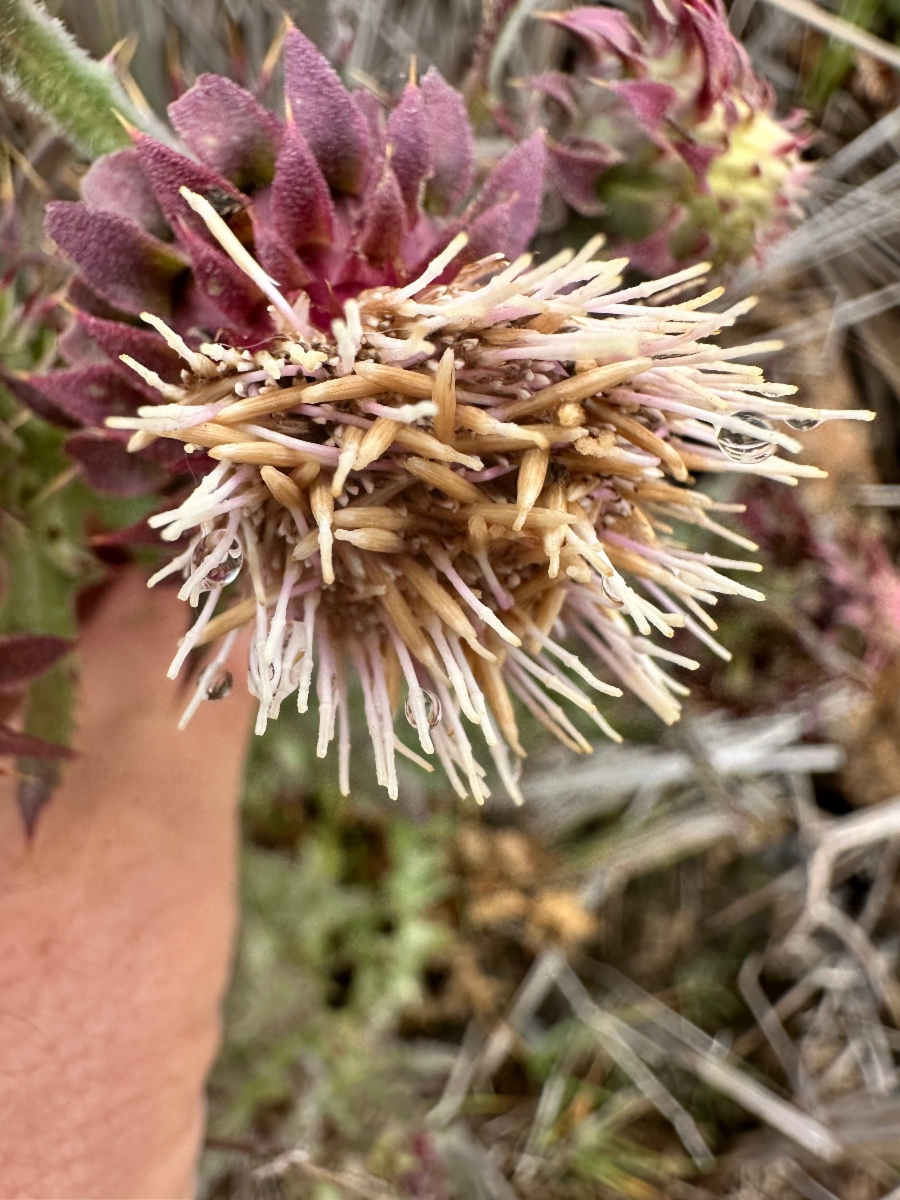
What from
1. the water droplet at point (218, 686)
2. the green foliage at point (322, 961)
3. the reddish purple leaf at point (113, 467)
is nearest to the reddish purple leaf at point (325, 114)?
the reddish purple leaf at point (113, 467)

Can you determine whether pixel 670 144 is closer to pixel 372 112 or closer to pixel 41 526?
pixel 372 112

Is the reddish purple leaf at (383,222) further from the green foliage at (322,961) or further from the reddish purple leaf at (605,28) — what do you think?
the green foliage at (322,961)

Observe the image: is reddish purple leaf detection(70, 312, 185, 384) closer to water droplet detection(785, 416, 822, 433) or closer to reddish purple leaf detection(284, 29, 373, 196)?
reddish purple leaf detection(284, 29, 373, 196)

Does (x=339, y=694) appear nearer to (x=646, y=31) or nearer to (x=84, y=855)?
(x=84, y=855)

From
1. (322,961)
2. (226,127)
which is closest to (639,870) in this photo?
(322,961)

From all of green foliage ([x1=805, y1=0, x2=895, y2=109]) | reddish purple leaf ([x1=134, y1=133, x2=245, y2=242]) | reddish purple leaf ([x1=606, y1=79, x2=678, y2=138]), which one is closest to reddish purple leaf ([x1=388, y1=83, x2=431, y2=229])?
reddish purple leaf ([x1=134, y1=133, x2=245, y2=242])

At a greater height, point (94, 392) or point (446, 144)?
point (446, 144)
